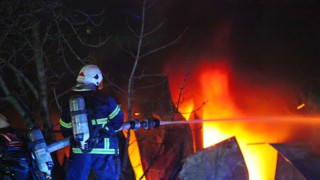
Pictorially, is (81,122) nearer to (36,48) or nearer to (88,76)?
(88,76)

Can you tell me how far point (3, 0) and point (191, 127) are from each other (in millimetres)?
4873

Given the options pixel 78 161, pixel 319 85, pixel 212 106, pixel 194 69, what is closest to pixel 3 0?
pixel 78 161

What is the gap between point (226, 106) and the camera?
8.18m

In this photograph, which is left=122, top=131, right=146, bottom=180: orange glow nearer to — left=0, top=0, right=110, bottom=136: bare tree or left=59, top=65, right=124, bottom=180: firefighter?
left=0, top=0, right=110, bottom=136: bare tree

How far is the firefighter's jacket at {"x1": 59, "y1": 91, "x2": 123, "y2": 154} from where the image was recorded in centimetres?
370

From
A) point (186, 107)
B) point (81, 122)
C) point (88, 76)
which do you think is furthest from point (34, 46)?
point (186, 107)

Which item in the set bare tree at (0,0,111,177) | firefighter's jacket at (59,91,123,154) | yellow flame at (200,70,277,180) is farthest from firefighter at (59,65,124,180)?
yellow flame at (200,70,277,180)

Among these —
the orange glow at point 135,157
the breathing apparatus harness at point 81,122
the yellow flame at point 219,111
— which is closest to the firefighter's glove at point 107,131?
the breathing apparatus harness at point 81,122

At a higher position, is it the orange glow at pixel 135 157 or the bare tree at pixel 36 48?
the bare tree at pixel 36 48

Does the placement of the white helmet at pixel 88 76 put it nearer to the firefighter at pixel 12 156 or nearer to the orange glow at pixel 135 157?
the firefighter at pixel 12 156

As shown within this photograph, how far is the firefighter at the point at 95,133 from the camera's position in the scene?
3697 mm

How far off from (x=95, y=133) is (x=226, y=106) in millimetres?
5114

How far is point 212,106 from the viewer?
817 centimetres

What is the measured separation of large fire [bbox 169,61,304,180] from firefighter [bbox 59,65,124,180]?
4.17m
